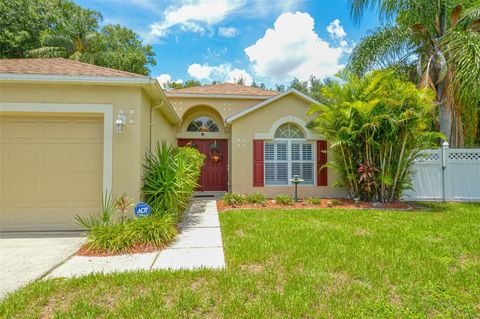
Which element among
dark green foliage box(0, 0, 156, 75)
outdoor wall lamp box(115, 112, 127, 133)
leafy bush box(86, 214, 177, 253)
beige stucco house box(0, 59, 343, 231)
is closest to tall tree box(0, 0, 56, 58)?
dark green foliage box(0, 0, 156, 75)

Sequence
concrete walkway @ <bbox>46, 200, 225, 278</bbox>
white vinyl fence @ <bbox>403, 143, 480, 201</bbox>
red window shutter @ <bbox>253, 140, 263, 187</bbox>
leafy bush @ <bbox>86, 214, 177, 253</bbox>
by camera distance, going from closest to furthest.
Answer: concrete walkway @ <bbox>46, 200, 225, 278</bbox> < leafy bush @ <bbox>86, 214, 177, 253</bbox> < white vinyl fence @ <bbox>403, 143, 480, 201</bbox> < red window shutter @ <bbox>253, 140, 263, 187</bbox>

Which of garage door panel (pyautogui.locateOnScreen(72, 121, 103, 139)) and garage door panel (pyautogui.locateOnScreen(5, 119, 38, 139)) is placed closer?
garage door panel (pyautogui.locateOnScreen(5, 119, 38, 139))

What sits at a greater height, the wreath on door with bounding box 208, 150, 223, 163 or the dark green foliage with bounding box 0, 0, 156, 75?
the dark green foliage with bounding box 0, 0, 156, 75

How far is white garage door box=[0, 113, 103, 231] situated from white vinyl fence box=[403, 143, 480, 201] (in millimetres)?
10261

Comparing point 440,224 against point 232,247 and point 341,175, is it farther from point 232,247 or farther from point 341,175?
point 232,247

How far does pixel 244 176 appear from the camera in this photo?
10078 millimetres

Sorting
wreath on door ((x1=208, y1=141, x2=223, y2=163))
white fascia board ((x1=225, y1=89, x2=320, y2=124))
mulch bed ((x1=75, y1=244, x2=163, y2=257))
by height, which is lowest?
mulch bed ((x1=75, y1=244, x2=163, y2=257))

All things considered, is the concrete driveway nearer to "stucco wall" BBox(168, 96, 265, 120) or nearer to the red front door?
the red front door

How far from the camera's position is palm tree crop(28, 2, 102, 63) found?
54.9ft

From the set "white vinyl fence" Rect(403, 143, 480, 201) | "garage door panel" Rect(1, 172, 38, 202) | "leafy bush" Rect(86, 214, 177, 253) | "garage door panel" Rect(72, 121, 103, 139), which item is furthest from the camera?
"white vinyl fence" Rect(403, 143, 480, 201)

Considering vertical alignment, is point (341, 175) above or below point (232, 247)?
above

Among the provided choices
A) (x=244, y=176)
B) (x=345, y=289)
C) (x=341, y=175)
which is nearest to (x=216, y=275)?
(x=345, y=289)

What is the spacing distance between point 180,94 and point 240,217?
25.0 feet

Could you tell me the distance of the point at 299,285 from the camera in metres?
3.15
